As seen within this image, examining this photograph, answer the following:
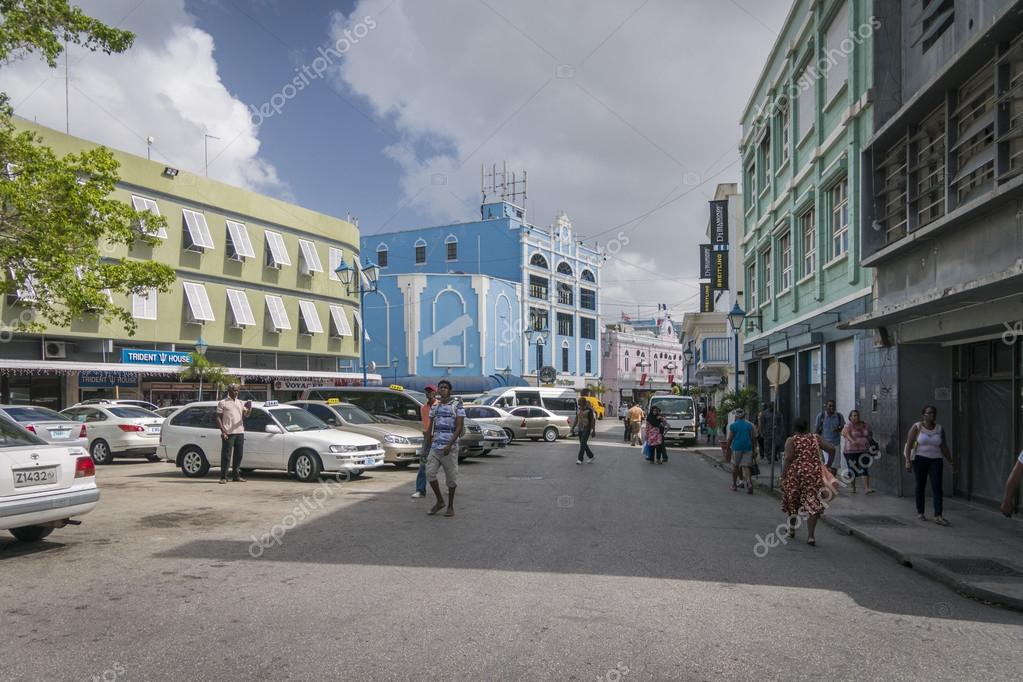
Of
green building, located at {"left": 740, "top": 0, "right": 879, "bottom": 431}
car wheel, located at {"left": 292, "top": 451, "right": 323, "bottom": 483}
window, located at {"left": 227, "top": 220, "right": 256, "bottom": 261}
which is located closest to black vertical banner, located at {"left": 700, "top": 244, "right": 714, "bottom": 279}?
green building, located at {"left": 740, "top": 0, "right": 879, "bottom": 431}

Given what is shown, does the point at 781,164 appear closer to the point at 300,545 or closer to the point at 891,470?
the point at 891,470

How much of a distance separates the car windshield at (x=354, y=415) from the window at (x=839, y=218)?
11090 mm

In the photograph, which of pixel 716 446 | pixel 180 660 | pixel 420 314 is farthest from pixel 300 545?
pixel 420 314

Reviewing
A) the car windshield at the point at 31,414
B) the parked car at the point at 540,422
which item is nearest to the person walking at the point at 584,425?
the parked car at the point at 540,422

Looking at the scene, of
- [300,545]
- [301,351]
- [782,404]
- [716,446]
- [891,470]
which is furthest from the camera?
[301,351]

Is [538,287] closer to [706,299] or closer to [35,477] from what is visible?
[706,299]

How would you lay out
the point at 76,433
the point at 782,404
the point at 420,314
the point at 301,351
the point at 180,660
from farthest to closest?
the point at 420,314
the point at 301,351
the point at 782,404
the point at 76,433
the point at 180,660

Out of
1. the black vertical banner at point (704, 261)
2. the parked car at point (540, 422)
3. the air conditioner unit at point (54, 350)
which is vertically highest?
the black vertical banner at point (704, 261)

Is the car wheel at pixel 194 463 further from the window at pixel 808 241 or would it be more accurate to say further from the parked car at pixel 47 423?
the window at pixel 808 241

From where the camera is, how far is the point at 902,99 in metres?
14.6

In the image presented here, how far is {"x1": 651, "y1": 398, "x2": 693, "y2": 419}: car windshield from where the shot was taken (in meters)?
31.4

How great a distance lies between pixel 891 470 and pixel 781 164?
1206 cm

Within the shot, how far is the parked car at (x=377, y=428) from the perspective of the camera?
16.9m

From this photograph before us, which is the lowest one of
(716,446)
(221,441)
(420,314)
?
(716,446)
